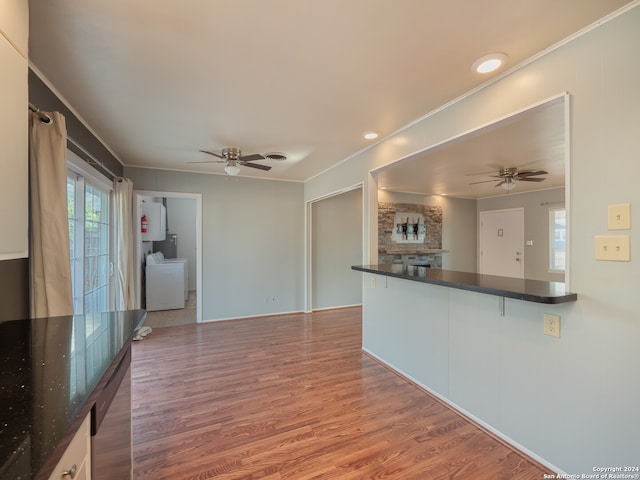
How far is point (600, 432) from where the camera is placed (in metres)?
1.53

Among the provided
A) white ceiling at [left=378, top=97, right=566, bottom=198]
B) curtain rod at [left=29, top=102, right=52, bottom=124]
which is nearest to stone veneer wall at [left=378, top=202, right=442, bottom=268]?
white ceiling at [left=378, top=97, right=566, bottom=198]

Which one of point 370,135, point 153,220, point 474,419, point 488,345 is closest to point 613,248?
point 488,345

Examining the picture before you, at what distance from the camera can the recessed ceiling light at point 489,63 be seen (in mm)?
1787

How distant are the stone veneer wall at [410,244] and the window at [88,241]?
441 centimetres

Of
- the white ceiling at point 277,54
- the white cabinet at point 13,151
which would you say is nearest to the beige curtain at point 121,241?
the white ceiling at point 277,54

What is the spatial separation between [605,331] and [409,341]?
Answer: 1.58 m

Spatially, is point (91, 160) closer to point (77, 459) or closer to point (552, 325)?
point (77, 459)

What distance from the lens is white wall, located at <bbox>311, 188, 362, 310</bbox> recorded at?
222 inches

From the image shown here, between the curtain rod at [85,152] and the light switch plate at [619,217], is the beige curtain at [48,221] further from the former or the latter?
the light switch plate at [619,217]

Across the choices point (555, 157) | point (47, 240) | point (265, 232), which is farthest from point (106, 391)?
point (555, 157)

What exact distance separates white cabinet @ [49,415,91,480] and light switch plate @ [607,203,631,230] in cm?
226

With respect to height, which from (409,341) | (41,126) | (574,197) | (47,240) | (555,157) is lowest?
(409,341)

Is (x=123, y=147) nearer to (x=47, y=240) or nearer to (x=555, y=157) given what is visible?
(x=47, y=240)

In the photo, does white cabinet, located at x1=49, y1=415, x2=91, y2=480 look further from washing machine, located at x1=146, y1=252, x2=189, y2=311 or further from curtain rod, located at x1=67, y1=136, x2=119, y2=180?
washing machine, located at x1=146, y1=252, x2=189, y2=311
